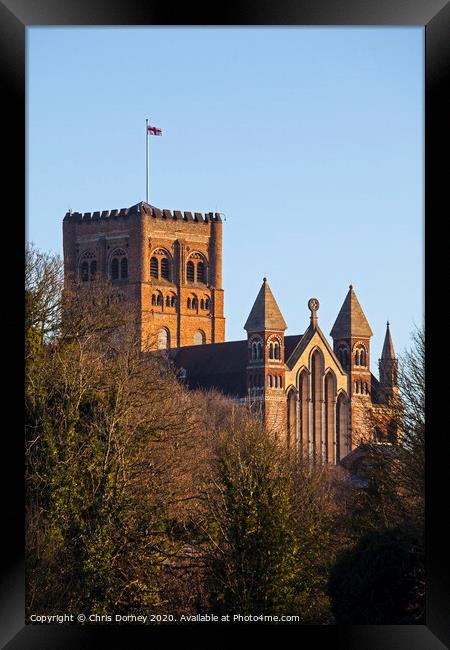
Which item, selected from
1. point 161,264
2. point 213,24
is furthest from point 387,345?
point 213,24

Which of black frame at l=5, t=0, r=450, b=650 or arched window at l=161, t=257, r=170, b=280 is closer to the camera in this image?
black frame at l=5, t=0, r=450, b=650

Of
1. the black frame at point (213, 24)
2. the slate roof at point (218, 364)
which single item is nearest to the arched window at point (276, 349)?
the slate roof at point (218, 364)

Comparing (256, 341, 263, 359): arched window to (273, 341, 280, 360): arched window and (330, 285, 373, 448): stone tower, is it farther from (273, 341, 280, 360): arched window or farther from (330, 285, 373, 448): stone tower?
(330, 285, 373, 448): stone tower

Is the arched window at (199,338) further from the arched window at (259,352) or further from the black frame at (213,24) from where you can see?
the black frame at (213,24)

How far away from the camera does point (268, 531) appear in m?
18.0

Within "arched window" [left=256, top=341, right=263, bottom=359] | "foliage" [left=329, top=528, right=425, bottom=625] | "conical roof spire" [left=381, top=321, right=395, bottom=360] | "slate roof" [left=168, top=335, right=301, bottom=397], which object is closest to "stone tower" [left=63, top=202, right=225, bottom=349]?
"slate roof" [left=168, top=335, right=301, bottom=397]

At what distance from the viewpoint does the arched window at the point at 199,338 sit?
109238 millimetres

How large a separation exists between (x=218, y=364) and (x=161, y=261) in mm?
15033

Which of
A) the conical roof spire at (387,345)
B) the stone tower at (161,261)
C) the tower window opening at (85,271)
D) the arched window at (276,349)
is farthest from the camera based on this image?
the stone tower at (161,261)

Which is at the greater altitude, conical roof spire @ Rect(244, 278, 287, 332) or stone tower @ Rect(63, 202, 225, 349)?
stone tower @ Rect(63, 202, 225, 349)

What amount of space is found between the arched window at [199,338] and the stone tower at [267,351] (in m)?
13.7

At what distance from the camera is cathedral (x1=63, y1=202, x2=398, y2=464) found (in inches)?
3745
